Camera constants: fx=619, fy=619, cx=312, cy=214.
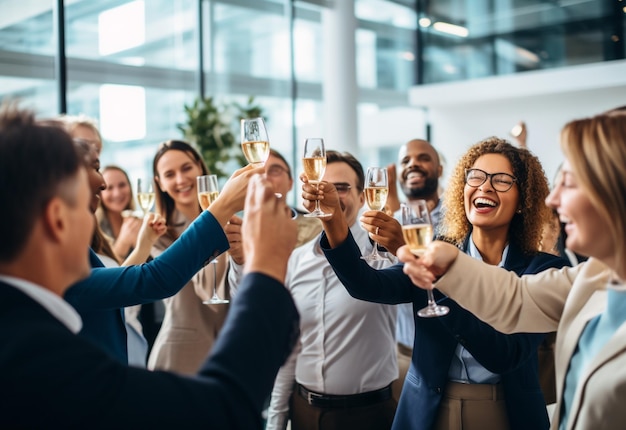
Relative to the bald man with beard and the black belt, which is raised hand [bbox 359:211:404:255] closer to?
the black belt

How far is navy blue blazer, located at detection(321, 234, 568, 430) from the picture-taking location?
1.74m

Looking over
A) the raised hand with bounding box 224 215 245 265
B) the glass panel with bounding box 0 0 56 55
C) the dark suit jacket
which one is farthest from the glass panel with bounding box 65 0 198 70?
the dark suit jacket

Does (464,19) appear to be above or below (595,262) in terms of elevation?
above

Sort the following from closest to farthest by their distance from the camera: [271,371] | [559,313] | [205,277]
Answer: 1. [271,371]
2. [559,313]
3. [205,277]

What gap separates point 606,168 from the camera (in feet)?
4.15

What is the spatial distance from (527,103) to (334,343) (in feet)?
22.1

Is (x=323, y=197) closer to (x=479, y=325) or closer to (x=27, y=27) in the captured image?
(x=479, y=325)

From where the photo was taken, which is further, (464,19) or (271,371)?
(464,19)

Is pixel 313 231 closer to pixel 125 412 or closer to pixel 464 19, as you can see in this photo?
pixel 125 412

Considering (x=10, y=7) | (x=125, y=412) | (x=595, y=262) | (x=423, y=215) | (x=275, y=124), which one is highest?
(x=10, y=7)

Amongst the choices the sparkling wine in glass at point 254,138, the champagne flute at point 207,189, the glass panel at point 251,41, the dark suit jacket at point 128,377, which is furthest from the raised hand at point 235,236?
the glass panel at point 251,41

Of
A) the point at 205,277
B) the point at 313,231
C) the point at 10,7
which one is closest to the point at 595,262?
the point at 205,277

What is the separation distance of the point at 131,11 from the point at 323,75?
8.89ft

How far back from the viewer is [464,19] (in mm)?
8930
